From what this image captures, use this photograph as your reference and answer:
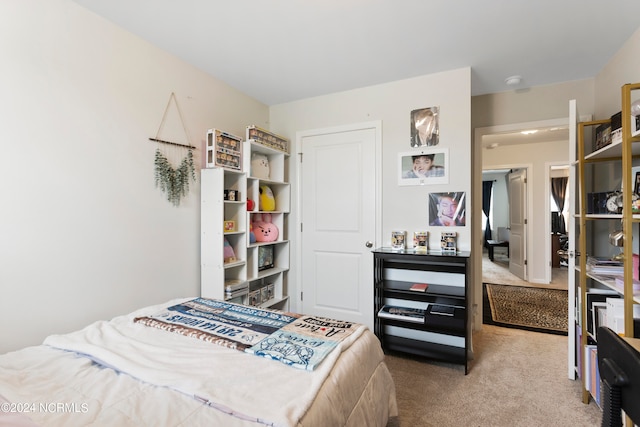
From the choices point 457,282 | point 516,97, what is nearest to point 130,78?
point 457,282

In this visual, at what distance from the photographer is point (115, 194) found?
1.94 metres

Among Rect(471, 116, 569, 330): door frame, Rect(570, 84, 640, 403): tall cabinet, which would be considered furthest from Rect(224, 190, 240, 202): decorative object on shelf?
Rect(570, 84, 640, 403): tall cabinet

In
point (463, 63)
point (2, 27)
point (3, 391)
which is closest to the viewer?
point (3, 391)

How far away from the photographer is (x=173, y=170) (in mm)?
2311

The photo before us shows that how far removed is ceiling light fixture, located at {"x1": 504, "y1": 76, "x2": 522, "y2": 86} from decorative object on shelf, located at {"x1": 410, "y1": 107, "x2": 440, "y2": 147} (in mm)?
725

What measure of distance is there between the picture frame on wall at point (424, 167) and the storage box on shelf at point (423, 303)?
0.66 m

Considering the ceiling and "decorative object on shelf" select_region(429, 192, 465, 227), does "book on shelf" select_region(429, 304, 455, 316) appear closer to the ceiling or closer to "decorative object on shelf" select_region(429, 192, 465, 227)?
"decorative object on shelf" select_region(429, 192, 465, 227)

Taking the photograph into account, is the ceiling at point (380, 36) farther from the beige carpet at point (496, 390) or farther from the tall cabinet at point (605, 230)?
the beige carpet at point (496, 390)

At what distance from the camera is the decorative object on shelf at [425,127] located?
266cm

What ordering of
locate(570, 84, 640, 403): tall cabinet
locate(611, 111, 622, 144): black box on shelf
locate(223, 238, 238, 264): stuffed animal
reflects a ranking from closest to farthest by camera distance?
1. locate(570, 84, 640, 403): tall cabinet
2. locate(611, 111, 622, 144): black box on shelf
3. locate(223, 238, 238, 264): stuffed animal

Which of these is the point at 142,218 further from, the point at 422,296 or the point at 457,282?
the point at 457,282

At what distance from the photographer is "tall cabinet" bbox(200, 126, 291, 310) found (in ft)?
7.96

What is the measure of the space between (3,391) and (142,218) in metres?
1.26

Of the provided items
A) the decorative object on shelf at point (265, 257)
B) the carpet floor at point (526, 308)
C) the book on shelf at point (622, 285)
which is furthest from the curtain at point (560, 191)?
the decorative object on shelf at point (265, 257)
